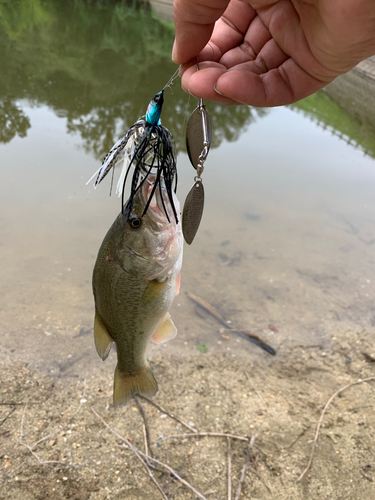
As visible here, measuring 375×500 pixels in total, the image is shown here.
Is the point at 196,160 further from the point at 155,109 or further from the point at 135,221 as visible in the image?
the point at 135,221

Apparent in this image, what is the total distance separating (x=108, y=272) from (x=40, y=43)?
16119 mm

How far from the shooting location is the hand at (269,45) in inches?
53.6

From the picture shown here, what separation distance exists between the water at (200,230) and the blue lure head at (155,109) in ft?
9.71

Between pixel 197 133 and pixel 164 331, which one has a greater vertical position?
pixel 197 133

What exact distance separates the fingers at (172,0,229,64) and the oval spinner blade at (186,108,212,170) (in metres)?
0.32

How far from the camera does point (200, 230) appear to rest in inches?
231

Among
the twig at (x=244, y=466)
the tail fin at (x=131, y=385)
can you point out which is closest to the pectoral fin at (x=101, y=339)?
the tail fin at (x=131, y=385)

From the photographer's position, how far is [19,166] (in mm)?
6512

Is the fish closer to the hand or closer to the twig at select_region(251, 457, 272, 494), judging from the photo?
the hand

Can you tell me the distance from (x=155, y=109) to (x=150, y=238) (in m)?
0.53

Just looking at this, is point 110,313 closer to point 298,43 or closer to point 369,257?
point 298,43

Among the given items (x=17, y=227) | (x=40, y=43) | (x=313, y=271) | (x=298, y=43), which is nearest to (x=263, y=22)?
(x=298, y=43)

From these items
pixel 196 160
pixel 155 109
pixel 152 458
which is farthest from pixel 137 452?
pixel 155 109

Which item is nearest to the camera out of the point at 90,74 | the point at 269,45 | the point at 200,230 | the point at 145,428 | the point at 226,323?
the point at 269,45
